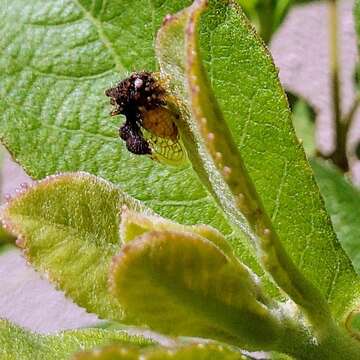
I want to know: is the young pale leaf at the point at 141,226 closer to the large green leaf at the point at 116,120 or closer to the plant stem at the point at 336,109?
the large green leaf at the point at 116,120

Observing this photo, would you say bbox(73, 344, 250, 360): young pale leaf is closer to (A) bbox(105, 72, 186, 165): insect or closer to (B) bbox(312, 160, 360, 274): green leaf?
(A) bbox(105, 72, 186, 165): insect

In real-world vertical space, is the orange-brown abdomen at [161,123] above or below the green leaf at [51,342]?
above

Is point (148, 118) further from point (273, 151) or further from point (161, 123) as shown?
point (273, 151)

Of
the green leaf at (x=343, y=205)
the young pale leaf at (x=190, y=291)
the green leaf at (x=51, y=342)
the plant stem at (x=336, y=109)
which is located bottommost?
the plant stem at (x=336, y=109)

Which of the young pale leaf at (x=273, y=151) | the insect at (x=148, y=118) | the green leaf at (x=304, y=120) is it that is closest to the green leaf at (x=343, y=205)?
the young pale leaf at (x=273, y=151)

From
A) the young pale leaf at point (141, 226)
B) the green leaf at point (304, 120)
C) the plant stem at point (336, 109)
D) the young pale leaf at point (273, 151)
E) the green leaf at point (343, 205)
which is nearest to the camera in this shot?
the young pale leaf at point (141, 226)

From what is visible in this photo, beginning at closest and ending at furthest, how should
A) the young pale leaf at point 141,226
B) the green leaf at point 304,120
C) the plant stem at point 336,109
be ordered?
the young pale leaf at point 141,226 < the plant stem at point 336,109 < the green leaf at point 304,120
